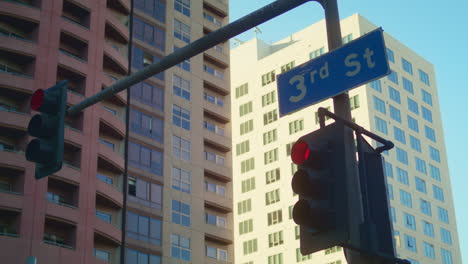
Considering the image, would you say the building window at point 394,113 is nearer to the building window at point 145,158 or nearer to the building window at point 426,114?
the building window at point 426,114

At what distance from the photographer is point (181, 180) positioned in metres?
60.2

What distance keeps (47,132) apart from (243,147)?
87.0 m

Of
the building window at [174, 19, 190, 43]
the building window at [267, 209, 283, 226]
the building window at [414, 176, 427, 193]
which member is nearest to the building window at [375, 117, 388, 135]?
the building window at [414, 176, 427, 193]

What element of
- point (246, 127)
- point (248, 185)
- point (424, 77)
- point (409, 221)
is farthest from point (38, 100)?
point (424, 77)

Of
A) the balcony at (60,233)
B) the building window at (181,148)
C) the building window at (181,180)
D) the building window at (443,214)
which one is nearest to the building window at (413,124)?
the building window at (443,214)

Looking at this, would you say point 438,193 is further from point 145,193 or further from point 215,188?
Answer: point 145,193

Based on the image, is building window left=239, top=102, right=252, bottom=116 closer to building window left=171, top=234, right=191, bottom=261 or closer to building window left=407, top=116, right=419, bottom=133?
building window left=407, top=116, right=419, bottom=133

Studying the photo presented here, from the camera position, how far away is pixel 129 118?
186 ft

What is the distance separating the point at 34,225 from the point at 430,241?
5680 centimetres

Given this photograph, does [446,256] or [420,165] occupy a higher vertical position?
[420,165]

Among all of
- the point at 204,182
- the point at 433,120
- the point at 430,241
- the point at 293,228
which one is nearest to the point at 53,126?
the point at 204,182

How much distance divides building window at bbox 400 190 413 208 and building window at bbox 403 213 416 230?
1.28 meters

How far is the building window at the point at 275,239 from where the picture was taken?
87.1 meters

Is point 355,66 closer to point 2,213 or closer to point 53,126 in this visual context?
point 53,126
